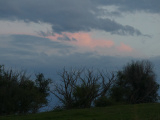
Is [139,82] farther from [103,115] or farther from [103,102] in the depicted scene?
[103,115]

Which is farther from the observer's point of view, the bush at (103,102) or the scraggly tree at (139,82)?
the scraggly tree at (139,82)

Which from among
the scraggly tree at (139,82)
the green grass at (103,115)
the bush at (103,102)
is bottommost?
the green grass at (103,115)

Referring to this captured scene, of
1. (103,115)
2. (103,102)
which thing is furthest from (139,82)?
(103,115)

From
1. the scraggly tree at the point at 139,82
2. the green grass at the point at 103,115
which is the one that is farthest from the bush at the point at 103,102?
the scraggly tree at the point at 139,82

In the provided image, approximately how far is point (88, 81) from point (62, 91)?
447cm

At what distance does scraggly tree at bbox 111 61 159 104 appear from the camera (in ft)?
141

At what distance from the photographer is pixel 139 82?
42.9 meters

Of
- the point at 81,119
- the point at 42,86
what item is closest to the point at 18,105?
the point at 81,119

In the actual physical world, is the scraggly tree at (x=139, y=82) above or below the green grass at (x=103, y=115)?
above

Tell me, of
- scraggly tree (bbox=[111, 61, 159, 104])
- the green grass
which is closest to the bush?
the green grass

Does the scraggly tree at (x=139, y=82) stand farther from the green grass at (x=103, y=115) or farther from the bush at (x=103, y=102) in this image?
the green grass at (x=103, y=115)

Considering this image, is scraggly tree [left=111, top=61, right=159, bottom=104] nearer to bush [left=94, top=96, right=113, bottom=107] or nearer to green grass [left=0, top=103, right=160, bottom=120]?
bush [left=94, top=96, right=113, bottom=107]

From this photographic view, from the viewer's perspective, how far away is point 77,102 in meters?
33.1

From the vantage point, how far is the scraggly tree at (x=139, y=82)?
42.9 m
